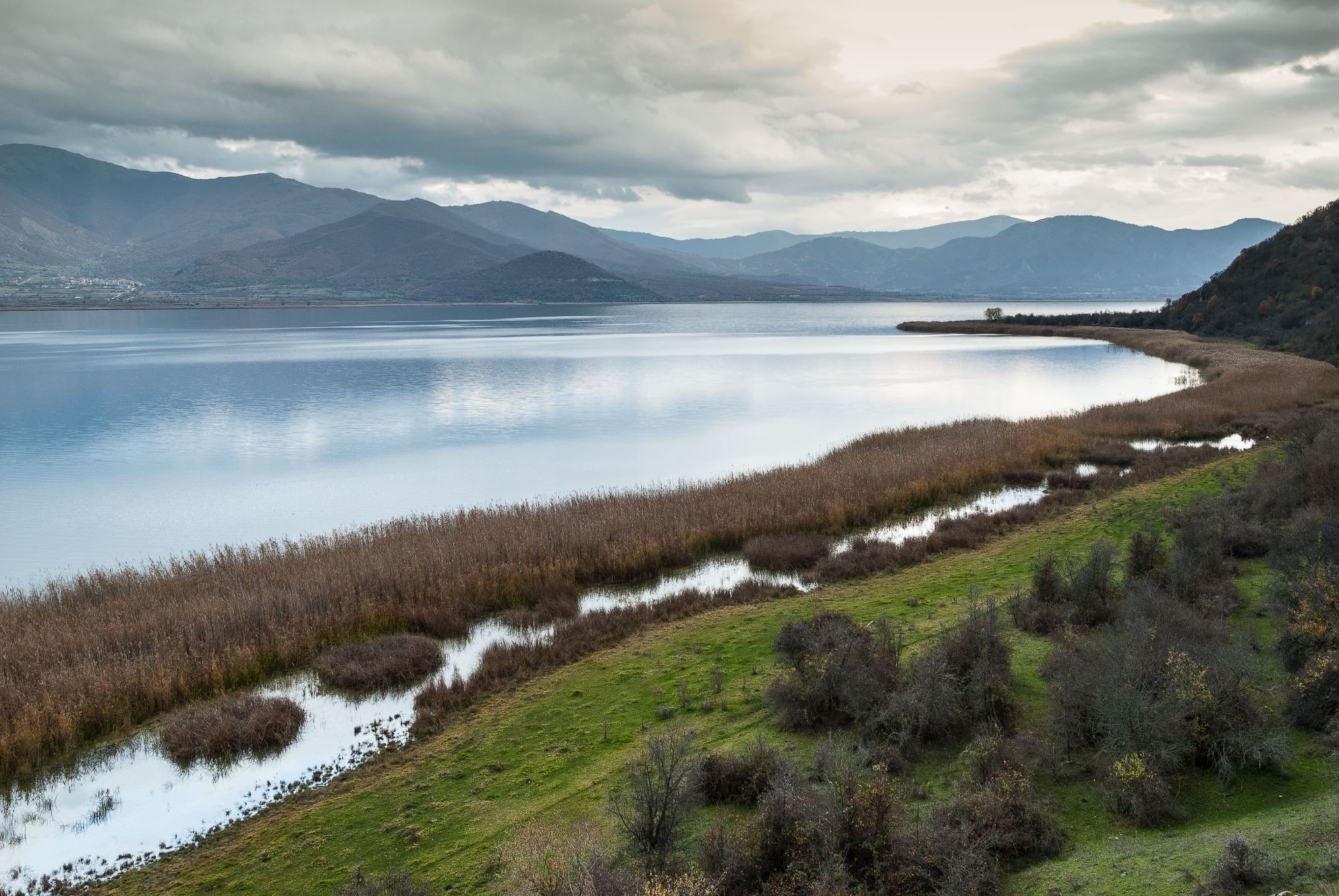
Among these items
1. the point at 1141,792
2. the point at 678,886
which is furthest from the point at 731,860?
the point at 1141,792

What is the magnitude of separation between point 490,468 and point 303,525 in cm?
1018

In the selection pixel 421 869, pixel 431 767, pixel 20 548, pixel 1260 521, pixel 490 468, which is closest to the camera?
pixel 421 869

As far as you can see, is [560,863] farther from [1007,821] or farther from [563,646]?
[563,646]

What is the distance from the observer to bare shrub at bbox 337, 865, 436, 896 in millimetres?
7152

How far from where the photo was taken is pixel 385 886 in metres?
7.53

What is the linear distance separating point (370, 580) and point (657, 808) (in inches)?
446

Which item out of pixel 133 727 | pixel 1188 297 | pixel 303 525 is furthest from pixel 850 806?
pixel 1188 297

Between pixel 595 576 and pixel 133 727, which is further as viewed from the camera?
pixel 595 576

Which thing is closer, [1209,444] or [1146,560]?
[1146,560]

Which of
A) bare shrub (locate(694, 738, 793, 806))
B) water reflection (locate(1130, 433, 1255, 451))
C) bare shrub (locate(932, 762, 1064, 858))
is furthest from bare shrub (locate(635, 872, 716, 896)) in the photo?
water reflection (locate(1130, 433, 1255, 451))

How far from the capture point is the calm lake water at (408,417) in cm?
2877

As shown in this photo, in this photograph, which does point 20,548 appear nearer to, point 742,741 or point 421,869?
point 421,869

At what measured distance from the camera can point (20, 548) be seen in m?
24.2

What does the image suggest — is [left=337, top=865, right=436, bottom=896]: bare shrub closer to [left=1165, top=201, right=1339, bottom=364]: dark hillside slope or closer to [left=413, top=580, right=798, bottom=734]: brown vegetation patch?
[left=413, top=580, right=798, bottom=734]: brown vegetation patch
